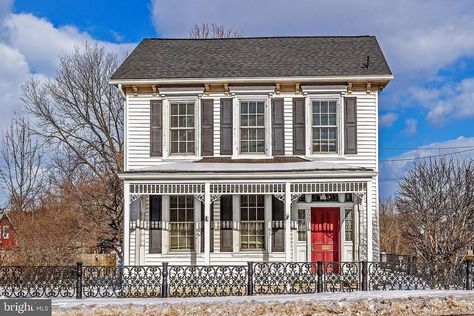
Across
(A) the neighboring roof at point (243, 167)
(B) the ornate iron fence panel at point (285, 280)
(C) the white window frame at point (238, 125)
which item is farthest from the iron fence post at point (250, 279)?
(C) the white window frame at point (238, 125)

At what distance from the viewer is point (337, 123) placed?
20.7 m

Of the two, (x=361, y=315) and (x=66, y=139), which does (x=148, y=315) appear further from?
(x=66, y=139)

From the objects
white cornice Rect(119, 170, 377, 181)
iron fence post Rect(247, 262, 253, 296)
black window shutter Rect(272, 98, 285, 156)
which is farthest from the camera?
black window shutter Rect(272, 98, 285, 156)

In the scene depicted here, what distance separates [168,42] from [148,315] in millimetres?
11042

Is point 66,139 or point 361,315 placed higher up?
point 66,139

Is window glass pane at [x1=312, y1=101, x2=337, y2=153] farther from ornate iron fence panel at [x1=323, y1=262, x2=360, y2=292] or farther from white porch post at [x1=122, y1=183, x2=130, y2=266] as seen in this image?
white porch post at [x1=122, y1=183, x2=130, y2=266]

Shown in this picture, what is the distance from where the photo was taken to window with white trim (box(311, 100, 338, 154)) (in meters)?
20.8

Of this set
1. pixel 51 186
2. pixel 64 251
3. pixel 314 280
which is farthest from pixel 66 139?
pixel 314 280

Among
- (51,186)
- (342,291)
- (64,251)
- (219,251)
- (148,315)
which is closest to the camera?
(148,315)

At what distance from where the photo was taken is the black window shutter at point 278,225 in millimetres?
20312

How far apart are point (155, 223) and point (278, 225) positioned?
3686 millimetres

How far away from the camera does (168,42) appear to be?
77.7 feet

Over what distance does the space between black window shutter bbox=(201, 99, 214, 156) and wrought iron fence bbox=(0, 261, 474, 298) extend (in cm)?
389

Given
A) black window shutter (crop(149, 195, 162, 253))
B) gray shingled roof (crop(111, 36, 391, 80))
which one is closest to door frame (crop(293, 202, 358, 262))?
gray shingled roof (crop(111, 36, 391, 80))
